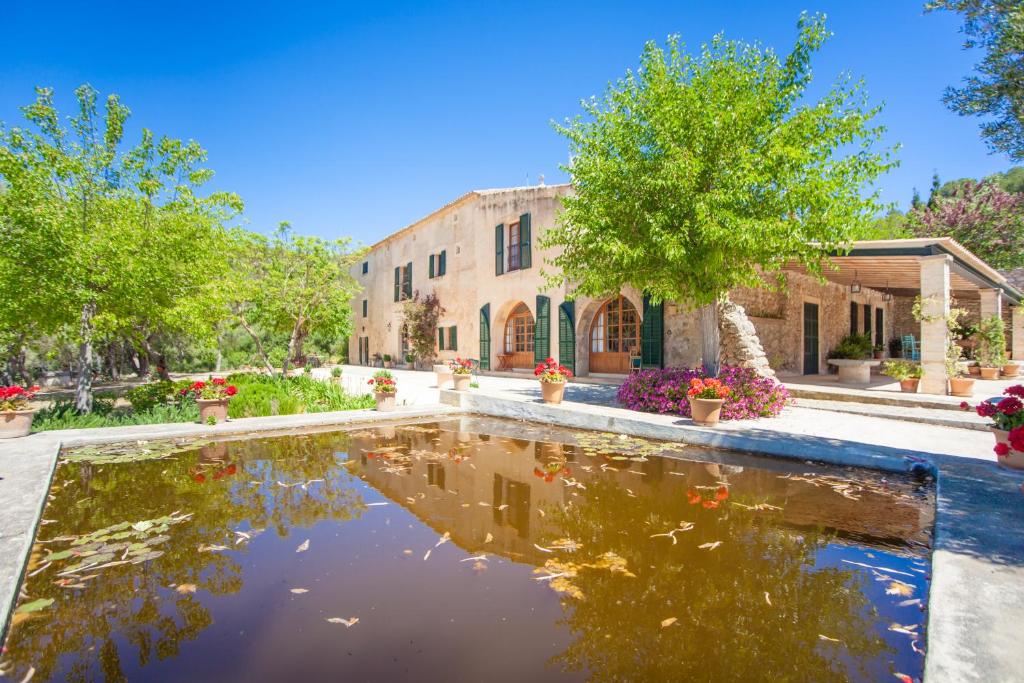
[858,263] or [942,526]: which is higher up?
[858,263]

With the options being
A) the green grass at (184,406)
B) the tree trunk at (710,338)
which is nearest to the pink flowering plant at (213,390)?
the green grass at (184,406)

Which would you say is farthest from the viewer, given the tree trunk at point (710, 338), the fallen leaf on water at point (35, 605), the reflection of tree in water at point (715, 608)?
the tree trunk at point (710, 338)

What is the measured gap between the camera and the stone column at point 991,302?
1216 centimetres

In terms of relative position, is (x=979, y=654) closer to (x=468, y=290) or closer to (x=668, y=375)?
(x=668, y=375)

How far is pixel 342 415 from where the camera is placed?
25.6 ft

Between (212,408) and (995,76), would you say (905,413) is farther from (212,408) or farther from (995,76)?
(212,408)

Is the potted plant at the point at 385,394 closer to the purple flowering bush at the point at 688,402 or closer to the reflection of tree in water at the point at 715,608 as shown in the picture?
the purple flowering bush at the point at 688,402

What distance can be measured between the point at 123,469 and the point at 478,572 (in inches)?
170

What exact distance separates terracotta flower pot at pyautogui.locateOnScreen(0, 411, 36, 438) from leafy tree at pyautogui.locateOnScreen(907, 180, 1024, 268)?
30124mm

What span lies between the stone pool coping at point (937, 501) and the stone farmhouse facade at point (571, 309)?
118 inches

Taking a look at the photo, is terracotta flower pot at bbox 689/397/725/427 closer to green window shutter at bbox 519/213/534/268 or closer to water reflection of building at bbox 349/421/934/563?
water reflection of building at bbox 349/421/934/563

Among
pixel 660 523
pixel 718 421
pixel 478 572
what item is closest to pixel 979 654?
pixel 660 523

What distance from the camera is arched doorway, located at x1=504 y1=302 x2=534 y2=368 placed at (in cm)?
1638

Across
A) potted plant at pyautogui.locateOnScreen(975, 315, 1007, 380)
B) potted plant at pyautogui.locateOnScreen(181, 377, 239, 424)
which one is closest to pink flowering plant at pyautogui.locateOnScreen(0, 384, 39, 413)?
potted plant at pyautogui.locateOnScreen(181, 377, 239, 424)
